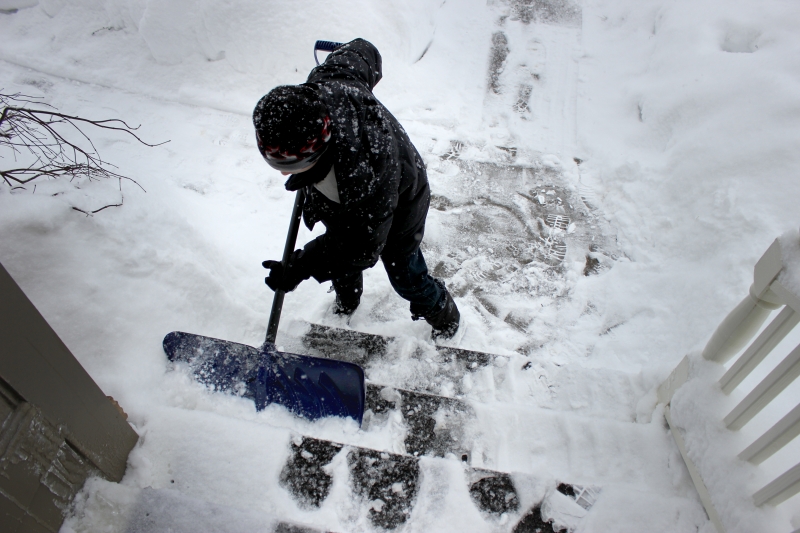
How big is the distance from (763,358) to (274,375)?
1.82 m

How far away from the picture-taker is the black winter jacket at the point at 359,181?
1467mm

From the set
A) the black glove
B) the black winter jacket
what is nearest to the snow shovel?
the black glove

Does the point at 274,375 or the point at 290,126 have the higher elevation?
the point at 290,126

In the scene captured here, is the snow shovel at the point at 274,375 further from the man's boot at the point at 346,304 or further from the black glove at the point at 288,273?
the man's boot at the point at 346,304

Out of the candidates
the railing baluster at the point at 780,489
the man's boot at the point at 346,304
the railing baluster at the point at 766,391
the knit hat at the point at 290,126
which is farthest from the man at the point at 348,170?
the railing baluster at the point at 780,489

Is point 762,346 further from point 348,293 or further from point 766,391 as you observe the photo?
point 348,293

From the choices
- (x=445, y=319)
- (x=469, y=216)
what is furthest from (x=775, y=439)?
(x=469, y=216)

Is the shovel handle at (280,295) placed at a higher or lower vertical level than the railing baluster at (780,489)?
lower

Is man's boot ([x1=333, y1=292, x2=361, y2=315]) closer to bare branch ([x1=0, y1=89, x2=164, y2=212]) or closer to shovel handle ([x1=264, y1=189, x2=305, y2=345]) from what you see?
shovel handle ([x1=264, y1=189, x2=305, y2=345])

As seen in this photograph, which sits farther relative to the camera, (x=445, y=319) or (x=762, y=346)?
(x=445, y=319)

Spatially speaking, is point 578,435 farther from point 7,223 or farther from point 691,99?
point 691,99

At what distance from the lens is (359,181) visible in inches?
57.9

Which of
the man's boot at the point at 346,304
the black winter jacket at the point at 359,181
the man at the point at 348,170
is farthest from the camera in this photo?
the man's boot at the point at 346,304

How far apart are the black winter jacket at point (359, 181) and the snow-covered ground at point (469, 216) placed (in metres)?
0.64
